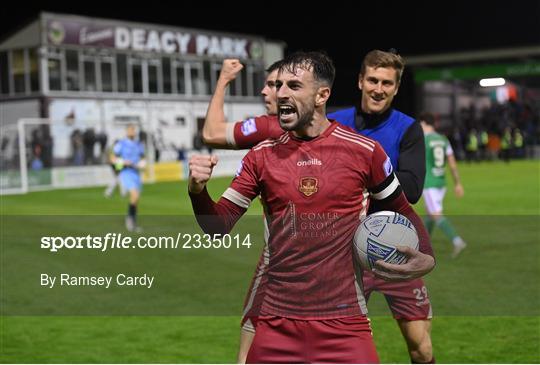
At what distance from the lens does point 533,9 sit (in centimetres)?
5259

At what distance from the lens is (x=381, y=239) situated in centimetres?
389

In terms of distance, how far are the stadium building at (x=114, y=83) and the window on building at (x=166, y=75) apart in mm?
61

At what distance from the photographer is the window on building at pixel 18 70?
44375 mm

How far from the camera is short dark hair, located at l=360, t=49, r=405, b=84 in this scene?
5.18 meters

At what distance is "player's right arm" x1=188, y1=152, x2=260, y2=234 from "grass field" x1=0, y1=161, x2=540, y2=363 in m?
2.23

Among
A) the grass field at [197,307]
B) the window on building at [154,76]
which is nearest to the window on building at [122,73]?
the window on building at [154,76]

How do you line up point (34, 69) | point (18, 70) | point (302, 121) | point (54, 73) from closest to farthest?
1. point (302, 121)
2. point (34, 69)
3. point (54, 73)
4. point (18, 70)

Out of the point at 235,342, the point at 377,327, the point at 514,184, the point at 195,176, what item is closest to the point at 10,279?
the point at 235,342

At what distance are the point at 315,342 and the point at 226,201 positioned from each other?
80 cm

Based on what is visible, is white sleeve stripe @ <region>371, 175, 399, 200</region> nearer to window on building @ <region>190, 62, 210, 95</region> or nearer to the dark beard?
the dark beard

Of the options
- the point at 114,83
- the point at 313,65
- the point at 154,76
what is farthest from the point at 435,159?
the point at 154,76

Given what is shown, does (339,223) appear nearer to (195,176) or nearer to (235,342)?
(195,176)

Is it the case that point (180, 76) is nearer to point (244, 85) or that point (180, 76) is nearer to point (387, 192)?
point (244, 85)

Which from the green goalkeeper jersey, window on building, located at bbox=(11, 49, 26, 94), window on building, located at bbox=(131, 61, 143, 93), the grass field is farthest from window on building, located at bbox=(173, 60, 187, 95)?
the green goalkeeper jersey
